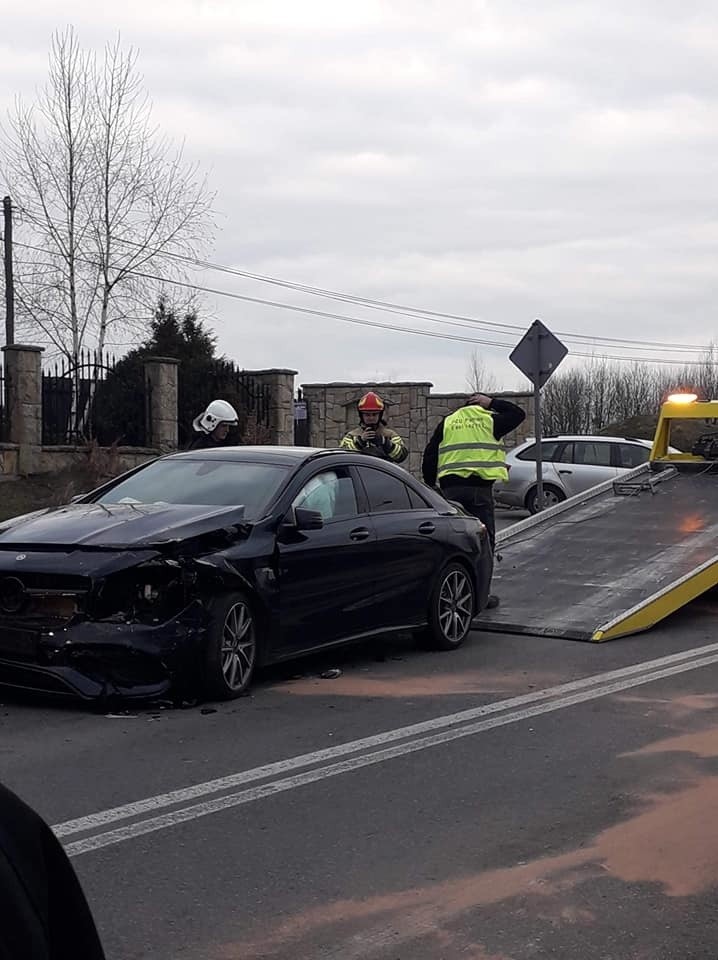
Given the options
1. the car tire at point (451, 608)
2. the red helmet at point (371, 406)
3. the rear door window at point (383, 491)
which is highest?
the red helmet at point (371, 406)

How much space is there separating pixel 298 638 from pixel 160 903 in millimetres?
3876

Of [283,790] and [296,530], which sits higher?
[296,530]

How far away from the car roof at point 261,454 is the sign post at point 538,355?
649 centimetres

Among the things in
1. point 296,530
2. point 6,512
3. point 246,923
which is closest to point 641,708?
point 296,530

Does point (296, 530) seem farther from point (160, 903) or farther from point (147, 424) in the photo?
point (147, 424)

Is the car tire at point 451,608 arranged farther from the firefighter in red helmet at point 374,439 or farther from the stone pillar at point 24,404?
the stone pillar at point 24,404

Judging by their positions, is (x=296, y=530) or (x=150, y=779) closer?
(x=150, y=779)

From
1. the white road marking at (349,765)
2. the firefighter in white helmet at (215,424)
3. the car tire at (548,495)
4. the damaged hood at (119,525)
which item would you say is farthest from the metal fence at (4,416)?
the white road marking at (349,765)

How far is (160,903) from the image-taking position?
14.5ft

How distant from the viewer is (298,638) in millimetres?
8258

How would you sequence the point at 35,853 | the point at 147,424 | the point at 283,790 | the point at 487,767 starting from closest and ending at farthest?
the point at 35,853
the point at 283,790
the point at 487,767
the point at 147,424

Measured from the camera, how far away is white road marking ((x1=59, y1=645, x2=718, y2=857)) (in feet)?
16.9

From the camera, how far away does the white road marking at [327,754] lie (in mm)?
5379

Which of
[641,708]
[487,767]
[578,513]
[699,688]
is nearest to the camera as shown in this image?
[487,767]
